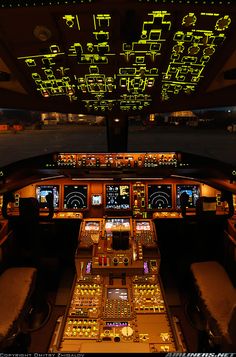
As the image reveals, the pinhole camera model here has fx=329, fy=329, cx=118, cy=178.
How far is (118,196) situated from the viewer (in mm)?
4145

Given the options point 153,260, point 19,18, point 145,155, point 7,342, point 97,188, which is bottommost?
point 7,342

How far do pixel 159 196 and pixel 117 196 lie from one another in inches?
21.2

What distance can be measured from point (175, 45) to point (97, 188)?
2.23 m

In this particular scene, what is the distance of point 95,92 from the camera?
12.1 ft

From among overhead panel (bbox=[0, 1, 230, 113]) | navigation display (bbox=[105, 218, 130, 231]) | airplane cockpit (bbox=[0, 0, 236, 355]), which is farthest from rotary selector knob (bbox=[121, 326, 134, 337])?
overhead panel (bbox=[0, 1, 230, 113])

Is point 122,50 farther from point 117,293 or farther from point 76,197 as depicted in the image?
point 76,197

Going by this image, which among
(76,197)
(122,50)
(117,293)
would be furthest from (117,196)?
(122,50)

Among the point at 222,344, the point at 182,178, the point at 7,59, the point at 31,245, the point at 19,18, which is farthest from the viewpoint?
the point at 182,178

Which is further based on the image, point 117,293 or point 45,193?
→ point 45,193

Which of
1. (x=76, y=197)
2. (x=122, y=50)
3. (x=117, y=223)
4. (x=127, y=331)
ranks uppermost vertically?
(x=122, y=50)

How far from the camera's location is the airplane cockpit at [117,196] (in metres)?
1.94

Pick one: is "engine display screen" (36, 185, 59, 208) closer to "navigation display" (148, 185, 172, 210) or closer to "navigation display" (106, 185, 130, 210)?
"navigation display" (106, 185, 130, 210)

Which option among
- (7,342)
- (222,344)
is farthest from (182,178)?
(7,342)

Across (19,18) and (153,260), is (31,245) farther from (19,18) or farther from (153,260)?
(19,18)
